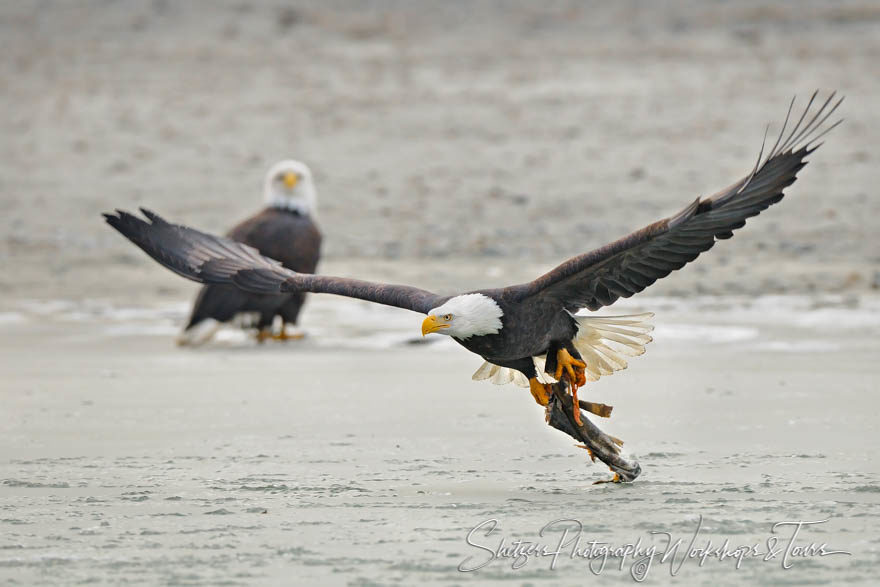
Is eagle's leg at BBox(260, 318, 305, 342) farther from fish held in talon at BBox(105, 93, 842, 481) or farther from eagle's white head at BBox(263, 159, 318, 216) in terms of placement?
fish held in talon at BBox(105, 93, 842, 481)

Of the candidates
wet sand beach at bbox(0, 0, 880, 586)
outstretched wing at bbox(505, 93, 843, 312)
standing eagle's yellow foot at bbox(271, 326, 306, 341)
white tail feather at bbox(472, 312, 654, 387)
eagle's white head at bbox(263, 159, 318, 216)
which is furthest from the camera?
eagle's white head at bbox(263, 159, 318, 216)

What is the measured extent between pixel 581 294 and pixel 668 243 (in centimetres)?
36

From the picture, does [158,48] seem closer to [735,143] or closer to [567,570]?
[735,143]

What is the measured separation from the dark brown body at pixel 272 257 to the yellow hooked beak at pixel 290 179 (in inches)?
10.5

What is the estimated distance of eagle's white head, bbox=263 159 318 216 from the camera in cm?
950

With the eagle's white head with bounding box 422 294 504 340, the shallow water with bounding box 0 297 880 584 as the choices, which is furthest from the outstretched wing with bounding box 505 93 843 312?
the shallow water with bounding box 0 297 880 584

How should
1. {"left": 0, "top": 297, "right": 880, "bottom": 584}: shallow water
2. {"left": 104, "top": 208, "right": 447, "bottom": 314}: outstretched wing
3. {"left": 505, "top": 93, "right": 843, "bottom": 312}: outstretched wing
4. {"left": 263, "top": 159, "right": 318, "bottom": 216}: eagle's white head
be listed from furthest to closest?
{"left": 263, "top": 159, "right": 318, "bottom": 216}: eagle's white head
{"left": 104, "top": 208, "right": 447, "bottom": 314}: outstretched wing
{"left": 505, "top": 93, "right": 843, "bottom": 312}: outstretched wing
{"left": 0, "top": 297, "right": 880, "bottom": 584}: shallow water

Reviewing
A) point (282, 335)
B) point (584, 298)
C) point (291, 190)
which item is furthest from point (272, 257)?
point (584, 298)

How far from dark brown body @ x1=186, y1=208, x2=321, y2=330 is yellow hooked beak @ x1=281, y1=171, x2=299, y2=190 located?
27 centimetres

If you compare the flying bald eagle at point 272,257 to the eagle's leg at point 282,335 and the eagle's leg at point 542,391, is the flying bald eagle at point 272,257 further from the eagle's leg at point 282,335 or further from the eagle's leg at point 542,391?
the eagle's leg at point 542,391

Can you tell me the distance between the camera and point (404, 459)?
5.51 meters

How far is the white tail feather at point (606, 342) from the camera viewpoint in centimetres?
563

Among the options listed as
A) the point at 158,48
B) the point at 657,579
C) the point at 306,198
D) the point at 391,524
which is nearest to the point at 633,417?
the point at 391,524

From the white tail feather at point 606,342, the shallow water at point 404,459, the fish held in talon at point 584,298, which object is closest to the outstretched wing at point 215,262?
the fish held in talon at point 584,298
